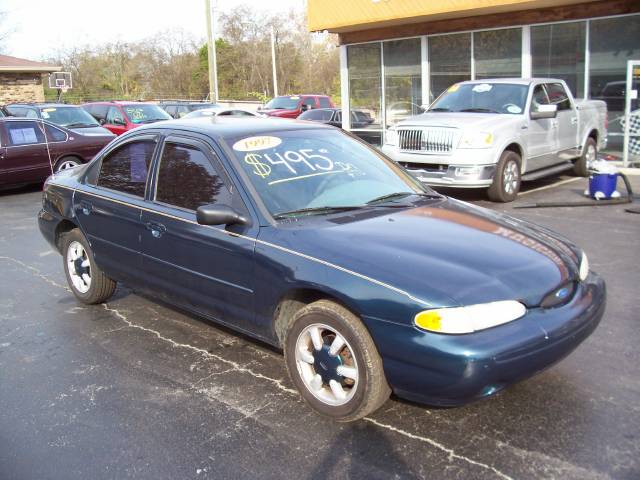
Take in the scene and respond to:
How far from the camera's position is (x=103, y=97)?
152 ft

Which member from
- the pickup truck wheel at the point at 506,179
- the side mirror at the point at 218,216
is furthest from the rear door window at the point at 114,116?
the side mirror at the point at 218,216

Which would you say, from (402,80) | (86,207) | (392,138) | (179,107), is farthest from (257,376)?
(179,107)

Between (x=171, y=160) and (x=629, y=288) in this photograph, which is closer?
(x=171, y=160)

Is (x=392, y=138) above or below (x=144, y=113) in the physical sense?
below

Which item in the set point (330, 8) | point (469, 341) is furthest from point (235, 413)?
point (330, 8)

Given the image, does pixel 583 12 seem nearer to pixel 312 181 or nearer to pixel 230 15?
pixel 312 181

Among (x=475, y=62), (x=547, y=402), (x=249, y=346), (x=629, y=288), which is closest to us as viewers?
(x=547, y=402)

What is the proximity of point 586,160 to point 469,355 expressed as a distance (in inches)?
403

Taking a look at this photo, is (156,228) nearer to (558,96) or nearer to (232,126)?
(232,126)

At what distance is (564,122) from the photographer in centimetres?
1110

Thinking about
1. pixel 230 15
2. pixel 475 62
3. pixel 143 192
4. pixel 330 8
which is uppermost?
pixel 230 15

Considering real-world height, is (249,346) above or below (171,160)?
below

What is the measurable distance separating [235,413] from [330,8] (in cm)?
1416

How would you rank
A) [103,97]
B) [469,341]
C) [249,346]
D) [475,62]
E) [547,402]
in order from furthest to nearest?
1. [103,97]
2. [475,62]
3. [249,346]
4. [547,402]
5. [469,341]
